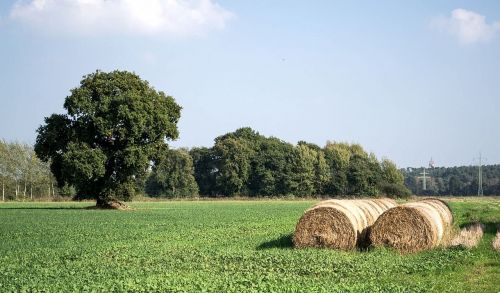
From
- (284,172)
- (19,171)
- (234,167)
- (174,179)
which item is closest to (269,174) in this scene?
(284,172)

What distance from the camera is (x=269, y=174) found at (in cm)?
10988

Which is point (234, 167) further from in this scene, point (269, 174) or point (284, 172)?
point (284, 172)

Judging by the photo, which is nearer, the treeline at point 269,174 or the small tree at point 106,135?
the small tree at point 106,135

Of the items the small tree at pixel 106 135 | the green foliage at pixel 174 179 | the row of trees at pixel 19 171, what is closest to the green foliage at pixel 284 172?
the green foliage at pixel 174 179

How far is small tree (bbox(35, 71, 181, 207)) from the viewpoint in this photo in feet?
159

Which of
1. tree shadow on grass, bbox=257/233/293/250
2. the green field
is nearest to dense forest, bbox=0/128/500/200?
tree shadow on grass, bbox=257/233/293/250

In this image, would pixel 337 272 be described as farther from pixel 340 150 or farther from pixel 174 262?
pixel 340 150

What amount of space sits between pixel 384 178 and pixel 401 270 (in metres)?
102

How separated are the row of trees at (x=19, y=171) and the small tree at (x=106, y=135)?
2023 inches

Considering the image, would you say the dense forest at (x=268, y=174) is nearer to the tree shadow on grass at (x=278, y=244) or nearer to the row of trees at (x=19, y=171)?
the row of trees at (x=19, y=171)

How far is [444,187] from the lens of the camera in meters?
182

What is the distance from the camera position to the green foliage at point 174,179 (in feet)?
367

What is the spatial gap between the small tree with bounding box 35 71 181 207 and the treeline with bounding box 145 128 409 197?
57129 mm

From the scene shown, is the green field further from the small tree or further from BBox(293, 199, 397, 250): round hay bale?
the small tree
